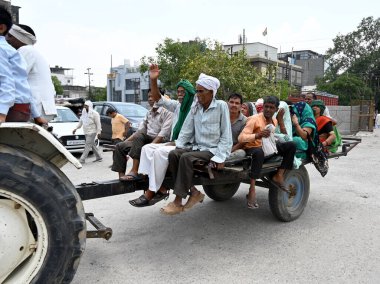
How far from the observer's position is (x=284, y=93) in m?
30.7

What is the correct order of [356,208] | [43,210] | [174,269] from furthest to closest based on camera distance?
[356,208] → [174,269] → [43,210]

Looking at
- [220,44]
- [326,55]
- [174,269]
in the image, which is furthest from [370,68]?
[174,269]

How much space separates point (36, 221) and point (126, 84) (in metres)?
64.7

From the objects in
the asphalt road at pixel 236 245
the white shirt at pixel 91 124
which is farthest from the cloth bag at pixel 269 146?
the white shirt at pixel 91 124

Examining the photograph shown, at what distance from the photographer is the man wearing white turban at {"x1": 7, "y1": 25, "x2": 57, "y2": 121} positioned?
9.93 feet

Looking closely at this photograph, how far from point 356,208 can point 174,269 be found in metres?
3.39

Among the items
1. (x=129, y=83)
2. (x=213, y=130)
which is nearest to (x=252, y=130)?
(x=213, y=130)

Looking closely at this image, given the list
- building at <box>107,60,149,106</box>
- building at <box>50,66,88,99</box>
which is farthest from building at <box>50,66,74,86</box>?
building at <box>107,60,149,106</box>

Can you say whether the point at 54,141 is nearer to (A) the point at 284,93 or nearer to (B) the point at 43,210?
(B) the point at 43,210

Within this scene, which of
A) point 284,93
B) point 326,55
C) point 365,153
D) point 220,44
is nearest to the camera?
point 365,153

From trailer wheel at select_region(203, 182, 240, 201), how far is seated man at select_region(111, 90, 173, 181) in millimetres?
1365

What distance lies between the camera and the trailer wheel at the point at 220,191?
222 inches

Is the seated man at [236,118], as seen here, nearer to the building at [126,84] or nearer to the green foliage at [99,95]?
the building at [126,84]

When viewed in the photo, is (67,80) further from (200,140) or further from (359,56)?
(200,140)
